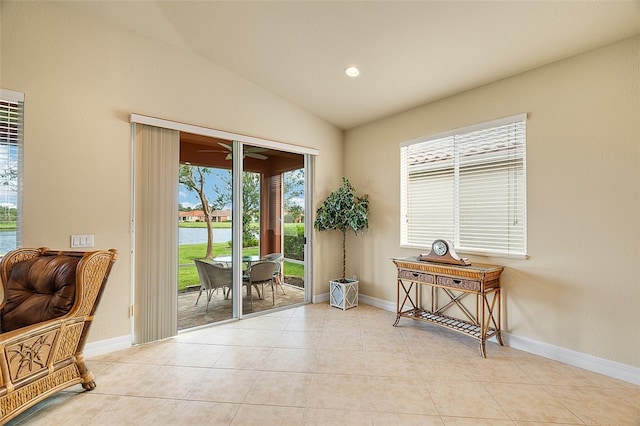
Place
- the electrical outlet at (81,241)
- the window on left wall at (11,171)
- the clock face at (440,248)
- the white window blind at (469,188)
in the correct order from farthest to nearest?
the clock face at (440,248) < the white window blind at (469,188) < the electrical outlet at (81,241) < the window on left wall at (11,171)

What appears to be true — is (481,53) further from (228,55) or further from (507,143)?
(228,55)

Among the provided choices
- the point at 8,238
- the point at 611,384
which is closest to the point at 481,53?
the point at 611,384

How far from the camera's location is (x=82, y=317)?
2.17 m

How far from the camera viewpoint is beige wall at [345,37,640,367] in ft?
7.69

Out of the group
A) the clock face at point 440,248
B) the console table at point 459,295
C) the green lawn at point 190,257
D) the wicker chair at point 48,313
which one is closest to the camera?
the wicker chair at point 48,313

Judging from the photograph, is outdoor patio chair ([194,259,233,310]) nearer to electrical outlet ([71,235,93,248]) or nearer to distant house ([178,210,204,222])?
distant house ([178,210,204,222])

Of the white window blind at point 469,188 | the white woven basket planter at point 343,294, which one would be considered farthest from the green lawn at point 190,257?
the white window blind at point 469,188

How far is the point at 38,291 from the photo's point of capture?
2201 millimetres

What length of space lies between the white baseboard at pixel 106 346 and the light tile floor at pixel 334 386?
80 millimetres

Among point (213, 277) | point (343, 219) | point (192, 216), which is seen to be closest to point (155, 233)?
point (192, 216)

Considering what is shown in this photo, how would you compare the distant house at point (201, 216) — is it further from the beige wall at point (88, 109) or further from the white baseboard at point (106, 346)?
the white baseboard at point (106, 346)

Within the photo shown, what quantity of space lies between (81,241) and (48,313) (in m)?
0.82

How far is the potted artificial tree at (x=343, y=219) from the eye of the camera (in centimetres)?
422

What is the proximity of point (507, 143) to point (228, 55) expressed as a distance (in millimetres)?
3274
